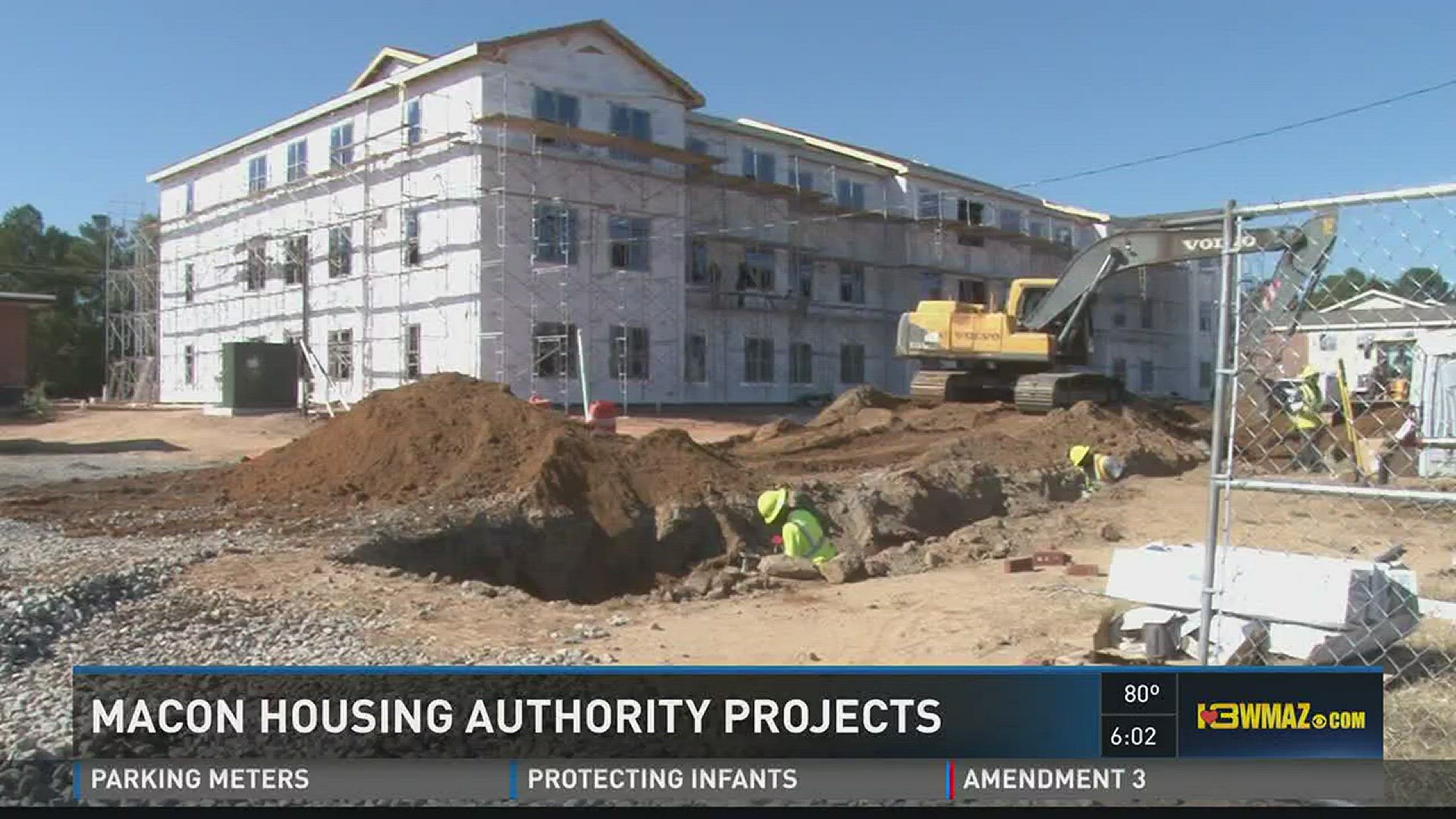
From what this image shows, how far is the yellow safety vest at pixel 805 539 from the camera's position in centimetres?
1373

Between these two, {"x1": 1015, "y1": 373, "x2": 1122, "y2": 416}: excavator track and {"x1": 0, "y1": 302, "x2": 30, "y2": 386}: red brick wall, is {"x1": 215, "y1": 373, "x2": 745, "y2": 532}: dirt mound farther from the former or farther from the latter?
{"x1": 0, "y1": 302, "x2": 30, "y2": 386}: red brick wall

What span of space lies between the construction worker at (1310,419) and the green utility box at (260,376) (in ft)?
88.8

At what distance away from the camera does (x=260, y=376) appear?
33000 mm

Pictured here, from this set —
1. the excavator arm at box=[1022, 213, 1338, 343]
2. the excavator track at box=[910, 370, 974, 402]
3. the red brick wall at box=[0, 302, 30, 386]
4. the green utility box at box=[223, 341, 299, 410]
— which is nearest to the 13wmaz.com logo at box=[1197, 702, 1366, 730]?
the excavator arm at box=[1022, 213, 1338, 343]

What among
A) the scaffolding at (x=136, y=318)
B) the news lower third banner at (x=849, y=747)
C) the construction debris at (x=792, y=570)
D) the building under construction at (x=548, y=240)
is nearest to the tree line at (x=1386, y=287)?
the news lower third banner at (x=849, y=747)

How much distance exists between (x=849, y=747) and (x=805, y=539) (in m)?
9.30

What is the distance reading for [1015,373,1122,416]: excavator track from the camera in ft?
75.5

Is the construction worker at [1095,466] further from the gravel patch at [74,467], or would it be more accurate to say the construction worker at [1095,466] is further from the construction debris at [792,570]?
the gravel patch at [74,467]

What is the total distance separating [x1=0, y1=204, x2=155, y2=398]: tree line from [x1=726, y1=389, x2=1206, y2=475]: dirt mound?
34.0 metres

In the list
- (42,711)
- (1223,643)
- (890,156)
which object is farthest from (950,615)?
(890,156)

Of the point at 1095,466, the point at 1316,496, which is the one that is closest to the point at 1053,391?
the point at 1095,466

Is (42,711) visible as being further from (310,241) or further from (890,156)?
(890,156)

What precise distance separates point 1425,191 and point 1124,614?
327 cm

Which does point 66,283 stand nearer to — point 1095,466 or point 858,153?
point 858,153
